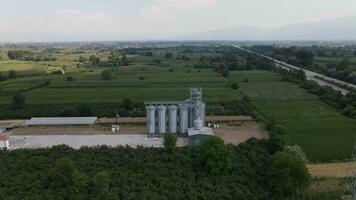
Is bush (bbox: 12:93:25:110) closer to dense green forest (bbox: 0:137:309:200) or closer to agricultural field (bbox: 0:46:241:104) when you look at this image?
agricultural field (bbox: 0:46:241:104)

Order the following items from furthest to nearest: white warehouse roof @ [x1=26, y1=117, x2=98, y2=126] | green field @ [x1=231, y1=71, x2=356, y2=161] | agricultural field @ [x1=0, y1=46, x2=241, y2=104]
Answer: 1. agricultural field @ [x1=0, y1=46, x2=241, y2=104]
2. white warehouse roof @ [x1=26, y1=117, x2=98, y2=126]
3. green field @ [x1=231, y1=71, x2=356, y2=161]

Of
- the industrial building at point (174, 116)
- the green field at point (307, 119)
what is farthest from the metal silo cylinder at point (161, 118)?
the green field at point (307, 119)

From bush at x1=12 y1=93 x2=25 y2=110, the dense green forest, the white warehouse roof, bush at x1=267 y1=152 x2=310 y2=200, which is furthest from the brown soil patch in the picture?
bush at x1=12 y1=93 x2=25 y2=110

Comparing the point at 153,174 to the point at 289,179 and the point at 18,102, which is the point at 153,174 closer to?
the point at 289,179

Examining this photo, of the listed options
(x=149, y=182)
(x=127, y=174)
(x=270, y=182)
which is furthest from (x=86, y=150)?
(x=270, y=182)

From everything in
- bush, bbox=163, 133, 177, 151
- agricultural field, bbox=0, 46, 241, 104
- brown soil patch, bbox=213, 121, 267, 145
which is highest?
bush, bbox=163, 133, 177, 151

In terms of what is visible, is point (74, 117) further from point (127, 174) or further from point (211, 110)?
point (127, 174)

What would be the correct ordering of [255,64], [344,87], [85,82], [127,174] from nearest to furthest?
[127,174], [344,87], [85,82], [255,64]
